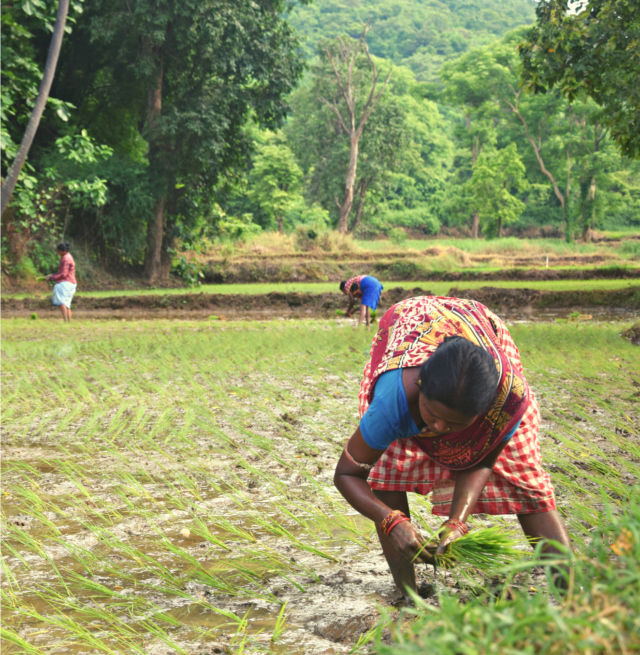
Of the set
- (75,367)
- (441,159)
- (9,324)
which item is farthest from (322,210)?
(75,367)

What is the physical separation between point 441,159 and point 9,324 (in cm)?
5605

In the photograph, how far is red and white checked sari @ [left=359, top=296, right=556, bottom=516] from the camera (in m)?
2.37

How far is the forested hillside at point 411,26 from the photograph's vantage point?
88125 mm

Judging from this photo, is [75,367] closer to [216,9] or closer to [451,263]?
[216,9]

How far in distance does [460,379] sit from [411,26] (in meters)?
108

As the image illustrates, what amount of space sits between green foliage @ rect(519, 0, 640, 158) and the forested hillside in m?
78.5

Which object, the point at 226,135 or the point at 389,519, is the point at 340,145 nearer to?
the point at 226,135

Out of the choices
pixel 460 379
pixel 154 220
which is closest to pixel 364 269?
pixel 154 220

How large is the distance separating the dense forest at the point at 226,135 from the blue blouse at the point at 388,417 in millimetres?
7178

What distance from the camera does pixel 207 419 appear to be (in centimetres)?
484

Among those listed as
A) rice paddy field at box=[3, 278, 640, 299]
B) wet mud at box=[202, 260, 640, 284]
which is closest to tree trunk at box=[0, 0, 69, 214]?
rice paddy field at box=[3, 278, 640, 299]

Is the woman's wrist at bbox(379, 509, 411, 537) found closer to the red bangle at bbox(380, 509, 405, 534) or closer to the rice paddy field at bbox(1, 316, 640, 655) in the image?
the red bangle at bbox(380, 509, 405, 534)

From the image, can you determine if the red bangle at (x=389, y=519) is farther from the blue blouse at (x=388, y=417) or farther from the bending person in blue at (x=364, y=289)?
the bending person in blue at (x=364, y=289)

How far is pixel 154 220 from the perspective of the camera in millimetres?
18609
